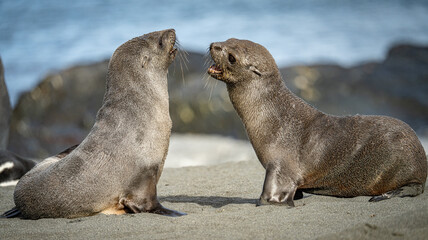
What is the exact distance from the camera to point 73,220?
18.1 ft

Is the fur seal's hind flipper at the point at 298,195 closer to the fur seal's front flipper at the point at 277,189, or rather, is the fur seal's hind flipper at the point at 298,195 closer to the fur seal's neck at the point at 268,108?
the fur seal's front flipper at the point at 277,189

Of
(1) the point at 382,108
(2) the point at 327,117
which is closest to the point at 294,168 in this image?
(2) the point at 327,117

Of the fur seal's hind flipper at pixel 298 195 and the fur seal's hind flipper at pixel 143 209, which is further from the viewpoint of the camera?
the fur seal's hind flipper at pixel 298 195

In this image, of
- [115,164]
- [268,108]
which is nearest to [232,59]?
[268,108]

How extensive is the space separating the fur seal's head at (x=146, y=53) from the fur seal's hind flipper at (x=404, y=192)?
270cm

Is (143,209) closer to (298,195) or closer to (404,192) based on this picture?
(298,195)

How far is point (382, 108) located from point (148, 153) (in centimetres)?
1154

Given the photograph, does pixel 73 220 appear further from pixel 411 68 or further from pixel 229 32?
pixel 229 32

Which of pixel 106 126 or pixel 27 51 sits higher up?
pixel 106 126

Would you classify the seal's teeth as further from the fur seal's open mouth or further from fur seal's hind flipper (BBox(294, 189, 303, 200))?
fur seal's hind flipper (BBox(294, 189, 303, 200))

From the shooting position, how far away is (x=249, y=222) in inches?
198

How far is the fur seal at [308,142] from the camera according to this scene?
6035mm

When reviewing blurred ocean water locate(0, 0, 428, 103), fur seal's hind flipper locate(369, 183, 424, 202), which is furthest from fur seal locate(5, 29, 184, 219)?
blurred ocean water locate(0, 0, 428, 103)

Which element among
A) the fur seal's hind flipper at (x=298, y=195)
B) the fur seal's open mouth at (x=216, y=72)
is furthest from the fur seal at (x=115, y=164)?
the fur seal's hind flipper at (x=298, y=195)
